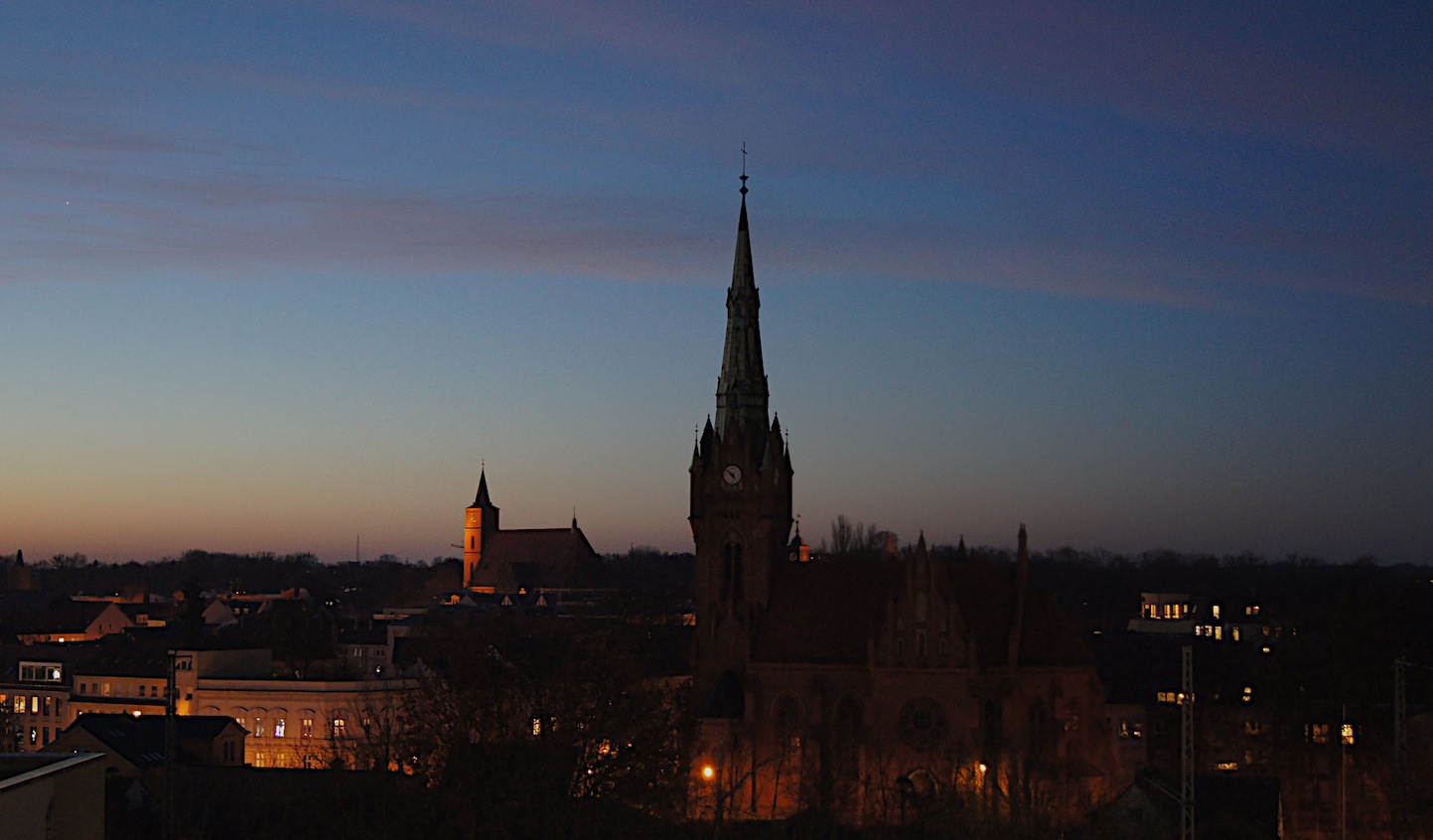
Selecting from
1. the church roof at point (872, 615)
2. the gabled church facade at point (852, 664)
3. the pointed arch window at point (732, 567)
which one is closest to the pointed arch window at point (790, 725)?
the gabled church facade at point (852, 664)

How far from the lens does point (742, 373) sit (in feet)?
298

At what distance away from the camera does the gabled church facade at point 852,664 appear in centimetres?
8319

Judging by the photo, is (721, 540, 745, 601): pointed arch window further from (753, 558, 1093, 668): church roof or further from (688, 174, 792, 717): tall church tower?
(753, 558, 1093, 668): church roof

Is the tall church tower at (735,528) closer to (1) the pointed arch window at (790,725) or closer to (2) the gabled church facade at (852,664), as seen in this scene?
(2) the gabled church facade at (852,664)

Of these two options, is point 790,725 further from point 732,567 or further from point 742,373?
point 742,373

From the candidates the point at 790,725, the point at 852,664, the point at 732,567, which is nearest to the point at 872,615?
the point at 852,664

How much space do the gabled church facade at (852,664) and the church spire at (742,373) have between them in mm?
92

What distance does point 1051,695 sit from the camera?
3356 inches

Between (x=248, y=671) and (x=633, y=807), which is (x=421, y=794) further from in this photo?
(x=248, y=671)

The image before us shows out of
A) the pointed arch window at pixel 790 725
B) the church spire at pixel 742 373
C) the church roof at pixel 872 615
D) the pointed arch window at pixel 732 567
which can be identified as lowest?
the pointed arch window at pixel 790 725

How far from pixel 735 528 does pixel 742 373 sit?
25.1 feet

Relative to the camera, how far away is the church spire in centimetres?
9044

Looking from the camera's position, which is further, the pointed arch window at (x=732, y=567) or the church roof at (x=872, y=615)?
the pointed arch window at (x=732, y=567)

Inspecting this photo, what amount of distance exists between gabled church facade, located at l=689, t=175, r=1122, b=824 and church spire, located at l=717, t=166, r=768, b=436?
92 millimetres
